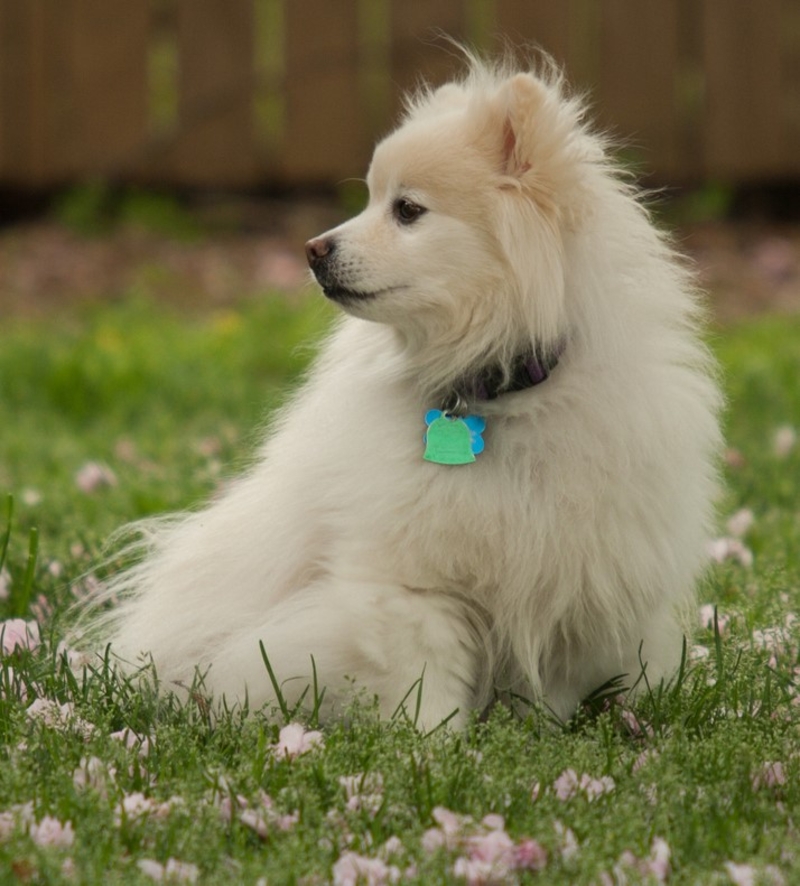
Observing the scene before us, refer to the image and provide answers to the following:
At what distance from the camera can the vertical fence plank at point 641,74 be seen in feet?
35.4

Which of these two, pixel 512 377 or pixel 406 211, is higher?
pixel 406 211

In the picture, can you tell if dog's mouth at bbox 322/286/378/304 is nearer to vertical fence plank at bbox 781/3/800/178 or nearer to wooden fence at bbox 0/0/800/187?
wooden fence at bbox 0/0/800/187

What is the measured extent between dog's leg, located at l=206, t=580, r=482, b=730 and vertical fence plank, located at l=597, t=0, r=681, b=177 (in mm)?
8228

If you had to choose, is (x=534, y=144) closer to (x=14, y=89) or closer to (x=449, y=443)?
(x=449, y=443)

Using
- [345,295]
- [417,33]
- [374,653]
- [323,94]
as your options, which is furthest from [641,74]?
[374,653]

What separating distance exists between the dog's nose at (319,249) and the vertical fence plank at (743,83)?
8.33 m

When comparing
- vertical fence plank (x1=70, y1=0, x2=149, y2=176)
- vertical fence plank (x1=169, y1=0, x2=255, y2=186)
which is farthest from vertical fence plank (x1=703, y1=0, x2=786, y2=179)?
vertical fence plank (x1=70, y1=0, x2=149, y2=176)

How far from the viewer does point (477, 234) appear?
10.3 ft

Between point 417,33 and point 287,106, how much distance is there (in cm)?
107

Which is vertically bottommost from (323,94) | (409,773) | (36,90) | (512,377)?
(409,773)

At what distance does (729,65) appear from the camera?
10.9 metres

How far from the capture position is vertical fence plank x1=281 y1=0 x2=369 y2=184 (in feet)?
34.7

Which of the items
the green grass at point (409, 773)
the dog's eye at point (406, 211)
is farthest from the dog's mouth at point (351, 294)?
the green grass at point (409, 773)

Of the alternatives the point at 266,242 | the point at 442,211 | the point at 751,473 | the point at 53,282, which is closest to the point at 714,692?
the point at 442,211
